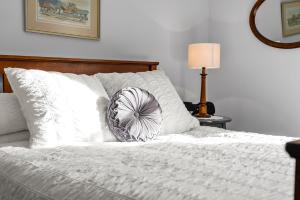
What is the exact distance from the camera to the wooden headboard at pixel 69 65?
6.56 ft

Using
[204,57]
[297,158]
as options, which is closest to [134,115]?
[204,57]

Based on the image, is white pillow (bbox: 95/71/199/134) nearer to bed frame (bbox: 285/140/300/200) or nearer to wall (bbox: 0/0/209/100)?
wall (bbox: 0/0/209/100)

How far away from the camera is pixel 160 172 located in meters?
1.17

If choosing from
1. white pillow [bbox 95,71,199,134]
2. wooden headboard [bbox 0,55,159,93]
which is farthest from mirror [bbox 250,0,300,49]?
white pillow [bbox 95,71,199,134]

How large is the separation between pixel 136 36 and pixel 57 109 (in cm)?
135

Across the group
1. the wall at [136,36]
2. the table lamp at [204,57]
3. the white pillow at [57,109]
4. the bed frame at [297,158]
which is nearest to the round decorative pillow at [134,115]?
the white pillow at [57,109]

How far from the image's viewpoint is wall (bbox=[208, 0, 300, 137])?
294 cm

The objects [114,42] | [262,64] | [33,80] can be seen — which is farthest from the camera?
[262,64]

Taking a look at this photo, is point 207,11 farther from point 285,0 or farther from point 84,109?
point 84,109

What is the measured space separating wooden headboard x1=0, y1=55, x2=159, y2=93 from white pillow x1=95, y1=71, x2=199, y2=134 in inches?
10.6

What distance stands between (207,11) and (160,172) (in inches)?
103

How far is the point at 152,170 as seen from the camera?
1192mm

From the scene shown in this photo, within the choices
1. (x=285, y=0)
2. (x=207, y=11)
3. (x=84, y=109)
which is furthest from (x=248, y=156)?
(x=207, y=11)

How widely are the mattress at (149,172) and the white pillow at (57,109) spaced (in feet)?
0.33
